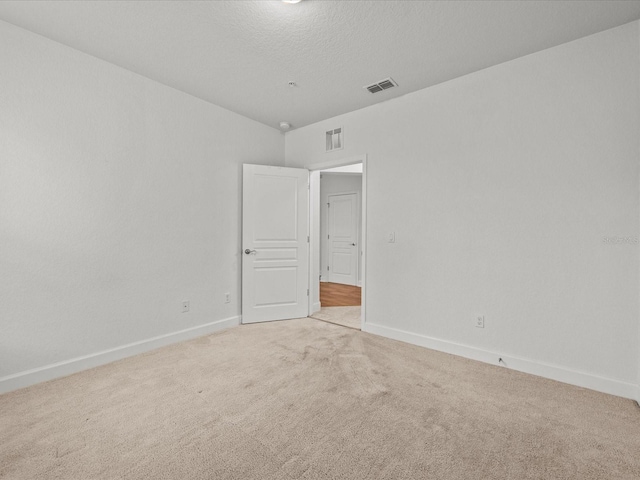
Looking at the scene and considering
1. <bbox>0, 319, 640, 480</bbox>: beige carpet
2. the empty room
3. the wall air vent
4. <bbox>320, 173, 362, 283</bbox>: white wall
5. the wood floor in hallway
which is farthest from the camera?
<bbox>320, 173, 362, 283</bbox>: white wall

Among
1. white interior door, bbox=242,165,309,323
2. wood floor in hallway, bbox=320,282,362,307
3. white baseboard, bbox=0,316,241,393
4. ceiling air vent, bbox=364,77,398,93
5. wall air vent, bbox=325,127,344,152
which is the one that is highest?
ceiling air vent, bbox=364,77,398,93

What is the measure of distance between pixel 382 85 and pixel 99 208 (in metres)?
3.04

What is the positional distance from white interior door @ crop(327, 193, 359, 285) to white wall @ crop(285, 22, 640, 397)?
3.56 meters

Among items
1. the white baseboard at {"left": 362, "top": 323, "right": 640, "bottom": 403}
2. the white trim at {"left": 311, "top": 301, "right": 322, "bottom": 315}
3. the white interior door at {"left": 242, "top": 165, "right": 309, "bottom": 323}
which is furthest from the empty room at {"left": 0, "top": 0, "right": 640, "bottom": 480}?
the white trim at {"left": 311, "top": 301, "right": 322, "bottom": 315}

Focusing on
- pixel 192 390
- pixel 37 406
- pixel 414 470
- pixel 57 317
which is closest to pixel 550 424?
pixel 414 470

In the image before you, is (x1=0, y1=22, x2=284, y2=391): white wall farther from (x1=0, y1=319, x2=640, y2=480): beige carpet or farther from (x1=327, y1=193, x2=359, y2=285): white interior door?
(x1=327, y1=193, x2=359, y2=285): white interior door

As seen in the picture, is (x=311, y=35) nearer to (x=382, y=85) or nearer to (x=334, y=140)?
(x=382, y=85)

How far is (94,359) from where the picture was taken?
2730 mm

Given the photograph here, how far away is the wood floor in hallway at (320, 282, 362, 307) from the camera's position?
5328mm

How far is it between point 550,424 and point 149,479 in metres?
2.34

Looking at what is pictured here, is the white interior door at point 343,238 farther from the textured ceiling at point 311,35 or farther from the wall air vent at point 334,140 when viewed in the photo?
the textured ceiling at point 311,35

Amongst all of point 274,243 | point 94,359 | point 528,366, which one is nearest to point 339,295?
point 274,243

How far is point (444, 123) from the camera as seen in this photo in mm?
3141

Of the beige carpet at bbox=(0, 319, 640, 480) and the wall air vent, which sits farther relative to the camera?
the wall air vent
